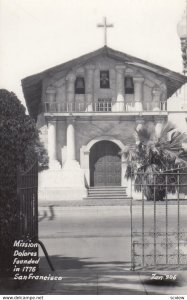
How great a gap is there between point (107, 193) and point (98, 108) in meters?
5.37

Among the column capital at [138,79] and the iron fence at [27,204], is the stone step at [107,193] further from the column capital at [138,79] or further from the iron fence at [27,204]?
the iron fence at [27,204]

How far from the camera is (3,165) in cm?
937

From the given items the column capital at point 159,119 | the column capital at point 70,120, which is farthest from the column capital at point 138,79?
the column capital at point 70,120

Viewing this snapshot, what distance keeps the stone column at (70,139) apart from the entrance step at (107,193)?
90.5 inches

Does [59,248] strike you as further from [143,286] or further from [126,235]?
[143,286]

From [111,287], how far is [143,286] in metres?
0.52

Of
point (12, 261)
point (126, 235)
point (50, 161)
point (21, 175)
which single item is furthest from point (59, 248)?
point (50, 161)

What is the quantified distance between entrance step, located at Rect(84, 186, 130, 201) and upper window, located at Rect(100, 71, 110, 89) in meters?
5.95

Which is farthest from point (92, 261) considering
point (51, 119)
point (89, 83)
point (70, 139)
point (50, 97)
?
point (89, 83)

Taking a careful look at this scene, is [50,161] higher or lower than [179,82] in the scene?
lower

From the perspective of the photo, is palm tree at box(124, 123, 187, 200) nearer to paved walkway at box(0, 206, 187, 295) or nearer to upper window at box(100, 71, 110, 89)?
paved walkway at box(0, 206, 187, 295)

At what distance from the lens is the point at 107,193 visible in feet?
92.4

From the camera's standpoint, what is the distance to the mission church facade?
97.1ft

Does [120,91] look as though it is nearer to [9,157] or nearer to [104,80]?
[104,80]
